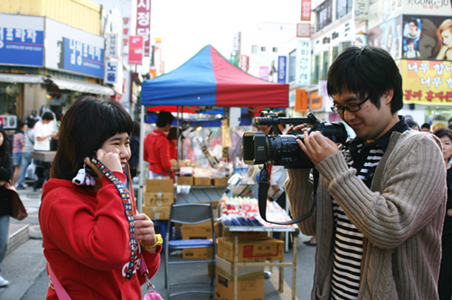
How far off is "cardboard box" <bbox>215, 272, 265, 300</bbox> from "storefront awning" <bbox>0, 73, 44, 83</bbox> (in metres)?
9.82

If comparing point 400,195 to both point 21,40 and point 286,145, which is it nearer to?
point 286,145

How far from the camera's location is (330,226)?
1562 mm

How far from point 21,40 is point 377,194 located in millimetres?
12343

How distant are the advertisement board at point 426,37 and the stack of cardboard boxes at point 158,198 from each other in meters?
13.1

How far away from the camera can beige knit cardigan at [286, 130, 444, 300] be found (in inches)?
48.3

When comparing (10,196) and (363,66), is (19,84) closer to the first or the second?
(10,196)

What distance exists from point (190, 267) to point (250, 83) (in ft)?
8.77

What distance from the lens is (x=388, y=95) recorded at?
139cm

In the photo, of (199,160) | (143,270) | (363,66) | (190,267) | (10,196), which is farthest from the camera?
(199,160)

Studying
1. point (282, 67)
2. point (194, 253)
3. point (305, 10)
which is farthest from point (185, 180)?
point (282, 67)

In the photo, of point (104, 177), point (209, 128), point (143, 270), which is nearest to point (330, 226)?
point (143, 270)

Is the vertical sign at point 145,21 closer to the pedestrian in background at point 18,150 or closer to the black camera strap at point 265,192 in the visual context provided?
the pedestrian in background at point 18,150

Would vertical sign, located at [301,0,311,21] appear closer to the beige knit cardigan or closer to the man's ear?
the man's ear

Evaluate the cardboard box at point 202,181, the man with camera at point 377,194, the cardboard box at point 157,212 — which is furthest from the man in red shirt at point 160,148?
the man with camera at point 377,194
